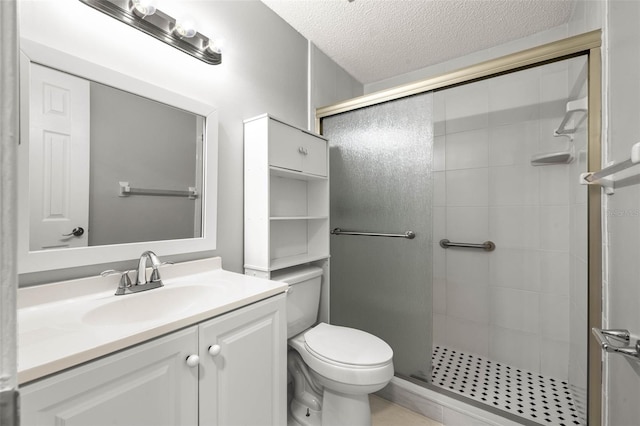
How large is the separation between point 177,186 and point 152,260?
14.4 inches

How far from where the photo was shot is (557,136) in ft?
6.12

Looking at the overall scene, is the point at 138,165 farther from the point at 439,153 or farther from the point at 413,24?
the point at 439,153

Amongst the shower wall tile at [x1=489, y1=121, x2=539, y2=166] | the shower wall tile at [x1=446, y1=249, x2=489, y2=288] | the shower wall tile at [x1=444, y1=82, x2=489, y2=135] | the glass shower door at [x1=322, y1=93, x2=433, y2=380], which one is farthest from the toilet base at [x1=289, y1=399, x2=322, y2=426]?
the shower wall tile at [x1=444, y1=82, x2=489, y2=135]

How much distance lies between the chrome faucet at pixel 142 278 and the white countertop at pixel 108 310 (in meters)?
0.02

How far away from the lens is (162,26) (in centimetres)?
118

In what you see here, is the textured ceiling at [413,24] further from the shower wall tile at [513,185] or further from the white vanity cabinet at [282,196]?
the shower wall tile at [513,185]

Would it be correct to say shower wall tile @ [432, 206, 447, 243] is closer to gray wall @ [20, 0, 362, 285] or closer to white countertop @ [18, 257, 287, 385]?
gray wall @ [20, 0, 362, 285]

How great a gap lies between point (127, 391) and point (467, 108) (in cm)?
255

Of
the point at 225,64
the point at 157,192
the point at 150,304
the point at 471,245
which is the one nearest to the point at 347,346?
the point at 150,304

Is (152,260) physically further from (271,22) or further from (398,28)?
(398,28)

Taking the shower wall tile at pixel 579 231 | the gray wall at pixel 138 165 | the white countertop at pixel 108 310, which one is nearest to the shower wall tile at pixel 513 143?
the shower wall tile at pixel 579 231

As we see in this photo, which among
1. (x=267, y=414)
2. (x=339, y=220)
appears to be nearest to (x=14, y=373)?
(x=267, y=414)

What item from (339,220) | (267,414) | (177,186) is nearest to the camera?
(267,414)

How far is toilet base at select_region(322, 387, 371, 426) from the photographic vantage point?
52.3 inches
